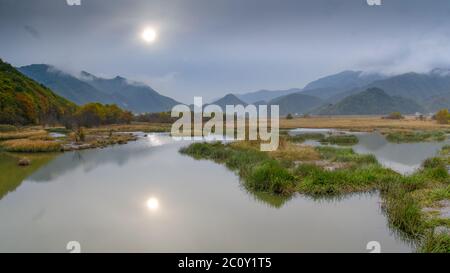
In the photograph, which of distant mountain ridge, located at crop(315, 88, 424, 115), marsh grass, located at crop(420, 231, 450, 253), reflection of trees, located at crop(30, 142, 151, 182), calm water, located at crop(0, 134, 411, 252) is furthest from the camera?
distant mountain ridge, located at crop(315, 88, 424, 115)

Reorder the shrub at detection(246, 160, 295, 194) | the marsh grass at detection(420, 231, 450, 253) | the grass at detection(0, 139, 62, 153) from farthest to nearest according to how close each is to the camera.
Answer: the grass at detection(0, 139, 62, 153) → the shrub at detection(246, 160, 295, 194) → the marsh grass at detection(420, 231, 450, 253)

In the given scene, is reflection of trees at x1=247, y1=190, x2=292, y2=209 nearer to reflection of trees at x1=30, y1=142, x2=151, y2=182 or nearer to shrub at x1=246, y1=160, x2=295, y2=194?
shrub at x1=246, y1=160, x2=295, y2=194

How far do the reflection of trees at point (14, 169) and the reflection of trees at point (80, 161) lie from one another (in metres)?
0.58

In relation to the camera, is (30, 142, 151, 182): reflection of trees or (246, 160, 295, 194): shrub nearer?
(246, 160, 295, 194): shrub

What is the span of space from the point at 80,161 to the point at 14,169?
394 cm

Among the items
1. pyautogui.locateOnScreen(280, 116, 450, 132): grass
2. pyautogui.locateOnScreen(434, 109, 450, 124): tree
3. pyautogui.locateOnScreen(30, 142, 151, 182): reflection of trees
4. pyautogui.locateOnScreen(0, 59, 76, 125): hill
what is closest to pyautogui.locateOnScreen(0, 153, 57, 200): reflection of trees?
pyautogui.locateOnScreen(30, 142, 151, 182): reflection of trees

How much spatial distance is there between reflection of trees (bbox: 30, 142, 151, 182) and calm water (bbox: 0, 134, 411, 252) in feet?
2.42

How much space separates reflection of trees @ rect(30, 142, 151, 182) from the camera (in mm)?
17203

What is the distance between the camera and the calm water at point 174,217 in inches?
304

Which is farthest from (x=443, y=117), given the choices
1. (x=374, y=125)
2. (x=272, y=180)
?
(x=272, y=180)

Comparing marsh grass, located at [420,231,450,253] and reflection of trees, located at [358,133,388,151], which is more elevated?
reflection of trees, located at [358,133,388,151]

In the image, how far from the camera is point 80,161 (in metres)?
21.8

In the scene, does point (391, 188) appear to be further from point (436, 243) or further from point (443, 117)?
point (443, 117)
